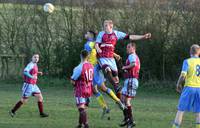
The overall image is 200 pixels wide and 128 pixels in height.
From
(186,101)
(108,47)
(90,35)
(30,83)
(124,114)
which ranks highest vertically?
(90,35)

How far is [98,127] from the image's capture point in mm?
14555

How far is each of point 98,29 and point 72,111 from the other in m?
11.4

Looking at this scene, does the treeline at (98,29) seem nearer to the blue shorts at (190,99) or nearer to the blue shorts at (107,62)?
the blue shorts at (107,62)

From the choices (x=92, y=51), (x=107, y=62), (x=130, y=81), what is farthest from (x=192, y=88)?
(x=92, y=51)

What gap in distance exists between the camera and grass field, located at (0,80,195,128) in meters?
15.0

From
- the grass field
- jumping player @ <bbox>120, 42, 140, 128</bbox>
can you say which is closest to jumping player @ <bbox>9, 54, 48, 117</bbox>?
the grass field

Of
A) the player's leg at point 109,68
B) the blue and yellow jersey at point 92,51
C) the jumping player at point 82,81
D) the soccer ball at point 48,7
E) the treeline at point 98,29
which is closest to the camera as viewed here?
the jumping player at point 82,81

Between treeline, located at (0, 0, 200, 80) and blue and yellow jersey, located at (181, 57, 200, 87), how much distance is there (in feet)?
45.7

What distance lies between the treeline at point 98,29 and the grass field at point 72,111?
2356 millimetres

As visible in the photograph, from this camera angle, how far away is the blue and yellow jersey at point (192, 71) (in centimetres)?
1314

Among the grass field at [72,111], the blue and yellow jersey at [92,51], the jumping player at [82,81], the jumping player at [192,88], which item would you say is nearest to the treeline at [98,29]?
the grass field at [72,111]

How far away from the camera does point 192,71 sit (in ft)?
43.3

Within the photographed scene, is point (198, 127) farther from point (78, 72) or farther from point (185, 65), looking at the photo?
point (78, 72)

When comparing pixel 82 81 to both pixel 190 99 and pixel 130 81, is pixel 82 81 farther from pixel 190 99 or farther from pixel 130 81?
pixel 190 99
